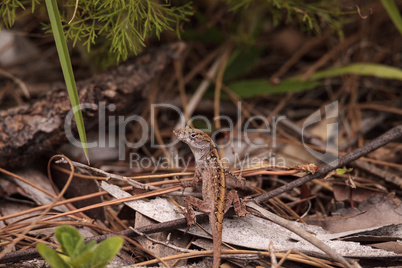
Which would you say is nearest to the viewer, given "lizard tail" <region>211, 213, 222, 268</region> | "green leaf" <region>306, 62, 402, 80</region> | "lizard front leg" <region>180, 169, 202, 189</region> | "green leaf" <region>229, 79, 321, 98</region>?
"lizard tail" <region>211, 213, 222, 268</region>

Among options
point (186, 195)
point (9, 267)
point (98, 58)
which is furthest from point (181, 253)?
point (98, 58)

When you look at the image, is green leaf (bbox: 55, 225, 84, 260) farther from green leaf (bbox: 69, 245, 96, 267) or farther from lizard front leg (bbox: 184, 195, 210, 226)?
lizard front leg (bbox: 184, 195, 210, 226)

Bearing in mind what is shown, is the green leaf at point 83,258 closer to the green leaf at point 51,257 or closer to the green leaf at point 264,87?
the green leaf at point 51,257

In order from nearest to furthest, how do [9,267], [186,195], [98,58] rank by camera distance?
[9,267]
[186,195]
[98,58]

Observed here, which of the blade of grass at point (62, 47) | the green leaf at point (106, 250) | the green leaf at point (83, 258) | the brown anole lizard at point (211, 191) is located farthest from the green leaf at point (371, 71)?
the green leaf at point (83, 258)

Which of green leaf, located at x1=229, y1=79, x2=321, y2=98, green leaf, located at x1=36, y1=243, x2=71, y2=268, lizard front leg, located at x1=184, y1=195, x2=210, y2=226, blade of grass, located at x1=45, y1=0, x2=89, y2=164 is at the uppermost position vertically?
blade of grass, located at x1=45, y1=0, x2=89, y2=164

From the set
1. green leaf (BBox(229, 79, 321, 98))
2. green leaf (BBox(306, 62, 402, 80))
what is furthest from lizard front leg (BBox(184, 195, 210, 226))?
green leaf (BBox(306, 62, 402, 80))

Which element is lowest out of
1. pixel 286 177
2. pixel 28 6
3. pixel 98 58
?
pixel 286 177

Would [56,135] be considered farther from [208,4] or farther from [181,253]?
[208,4]
